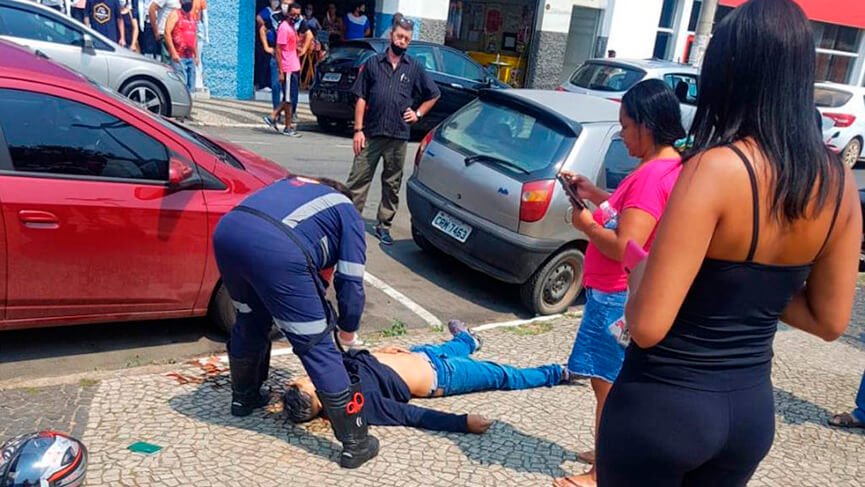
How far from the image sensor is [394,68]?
6707 millimetres

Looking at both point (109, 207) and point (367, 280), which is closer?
point (109, 207)

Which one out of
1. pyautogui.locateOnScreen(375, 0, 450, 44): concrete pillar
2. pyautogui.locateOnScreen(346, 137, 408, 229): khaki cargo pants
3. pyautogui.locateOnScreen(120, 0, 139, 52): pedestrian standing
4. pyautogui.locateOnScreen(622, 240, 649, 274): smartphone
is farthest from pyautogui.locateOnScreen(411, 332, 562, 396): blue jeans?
pyautogui.locateOnScreen(375, 0, 450, 44): concrete pillar

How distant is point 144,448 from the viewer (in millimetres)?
3219

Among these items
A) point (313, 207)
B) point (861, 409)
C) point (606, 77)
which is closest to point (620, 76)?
point (606, 77)

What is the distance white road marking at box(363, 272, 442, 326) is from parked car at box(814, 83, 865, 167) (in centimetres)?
1197

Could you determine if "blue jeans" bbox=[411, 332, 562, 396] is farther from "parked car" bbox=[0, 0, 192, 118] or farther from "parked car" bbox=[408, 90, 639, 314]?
"parked car" bbox=[0, 0, 192, 118]

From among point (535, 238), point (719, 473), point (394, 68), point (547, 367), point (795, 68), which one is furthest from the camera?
point (394, 68)

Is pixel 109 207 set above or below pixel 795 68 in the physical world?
below

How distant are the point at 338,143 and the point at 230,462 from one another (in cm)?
907

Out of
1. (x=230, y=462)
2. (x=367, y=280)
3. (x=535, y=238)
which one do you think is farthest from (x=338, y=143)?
(x=230, y=462)

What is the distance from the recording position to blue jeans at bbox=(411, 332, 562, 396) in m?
4.01

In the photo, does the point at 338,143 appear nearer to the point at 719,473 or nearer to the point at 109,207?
the point at 109,207

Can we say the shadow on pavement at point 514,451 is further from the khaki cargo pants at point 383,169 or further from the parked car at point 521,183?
the khaki cargo pants at point 383,169

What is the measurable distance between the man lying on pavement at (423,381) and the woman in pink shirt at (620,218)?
76cm
